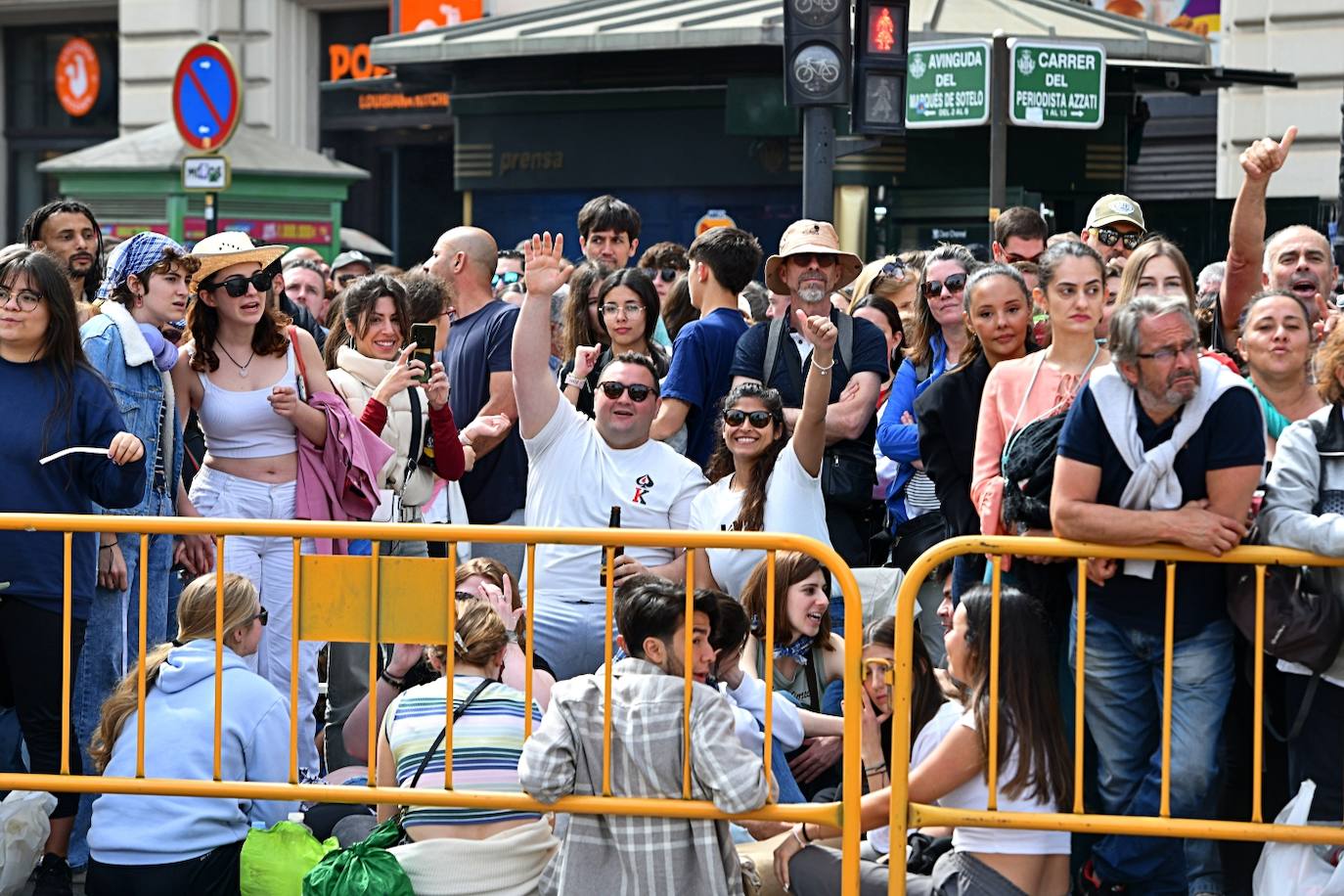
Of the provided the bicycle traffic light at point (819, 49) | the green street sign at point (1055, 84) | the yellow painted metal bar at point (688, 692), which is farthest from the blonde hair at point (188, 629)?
the green street sign at point (1055, 84)

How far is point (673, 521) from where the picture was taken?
7.46m

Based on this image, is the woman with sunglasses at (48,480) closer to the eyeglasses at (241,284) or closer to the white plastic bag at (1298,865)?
the eyeglasses at (241,284)

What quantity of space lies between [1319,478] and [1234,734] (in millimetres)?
832

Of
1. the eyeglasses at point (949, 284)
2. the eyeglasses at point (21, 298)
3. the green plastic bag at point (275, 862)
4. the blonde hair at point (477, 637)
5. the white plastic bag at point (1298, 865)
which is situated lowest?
the green plastic bag at point (275, 862)

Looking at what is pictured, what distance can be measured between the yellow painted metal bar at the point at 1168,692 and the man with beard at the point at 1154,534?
1.4 inches

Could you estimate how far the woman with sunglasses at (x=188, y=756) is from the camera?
19.6ft

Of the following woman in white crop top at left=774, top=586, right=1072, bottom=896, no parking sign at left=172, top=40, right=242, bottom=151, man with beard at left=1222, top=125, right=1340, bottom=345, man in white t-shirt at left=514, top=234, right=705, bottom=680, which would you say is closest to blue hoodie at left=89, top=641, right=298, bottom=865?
man in white t-shirt at left=514, top=234, right=705, bottom=680

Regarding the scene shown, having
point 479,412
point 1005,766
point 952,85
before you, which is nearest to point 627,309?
point 479,412

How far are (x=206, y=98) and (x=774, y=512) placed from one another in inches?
331

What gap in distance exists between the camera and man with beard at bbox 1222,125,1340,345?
6797 mm

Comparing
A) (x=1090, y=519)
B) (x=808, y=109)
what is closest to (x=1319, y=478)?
(x=1090, y=519)

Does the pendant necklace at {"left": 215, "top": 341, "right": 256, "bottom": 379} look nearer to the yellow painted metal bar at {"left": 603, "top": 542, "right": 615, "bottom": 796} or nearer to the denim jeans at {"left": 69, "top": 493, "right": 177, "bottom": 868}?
the denim jeans at {"left": 69, "top": 493, "right": 177, "bottom": 868}

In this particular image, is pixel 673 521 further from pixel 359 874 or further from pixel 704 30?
pixel 704 30

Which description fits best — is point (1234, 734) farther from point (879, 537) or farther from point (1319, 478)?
point (879, 537)
